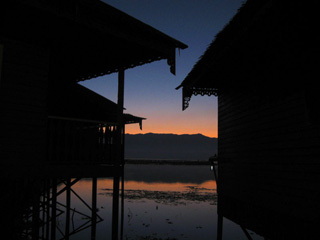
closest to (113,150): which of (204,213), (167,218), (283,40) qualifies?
(283,40)

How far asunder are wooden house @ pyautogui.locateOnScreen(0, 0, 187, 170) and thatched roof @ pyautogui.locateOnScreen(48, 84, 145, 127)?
4.15 metres

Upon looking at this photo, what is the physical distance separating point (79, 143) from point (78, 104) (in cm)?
548

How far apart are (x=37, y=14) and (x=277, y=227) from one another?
8.32 metres

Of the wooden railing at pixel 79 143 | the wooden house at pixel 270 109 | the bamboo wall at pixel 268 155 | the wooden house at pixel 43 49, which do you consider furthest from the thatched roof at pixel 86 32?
the bamboo wall at pixel 268 155

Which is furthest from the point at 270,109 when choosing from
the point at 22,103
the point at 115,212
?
the point at 22,103

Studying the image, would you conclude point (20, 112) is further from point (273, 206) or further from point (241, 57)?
point (273, 206)

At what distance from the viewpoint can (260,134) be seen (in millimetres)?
10266

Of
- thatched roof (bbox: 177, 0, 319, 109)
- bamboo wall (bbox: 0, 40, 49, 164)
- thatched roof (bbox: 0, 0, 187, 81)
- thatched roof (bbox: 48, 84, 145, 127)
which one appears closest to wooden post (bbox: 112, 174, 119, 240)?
bamboo wall (bbox: 0, 40, 49, 164)

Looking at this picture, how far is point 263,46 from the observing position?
24.1ft

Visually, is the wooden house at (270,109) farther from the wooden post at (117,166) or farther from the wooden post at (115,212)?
the wooden post at (115,212)

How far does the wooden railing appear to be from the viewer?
9141 mm

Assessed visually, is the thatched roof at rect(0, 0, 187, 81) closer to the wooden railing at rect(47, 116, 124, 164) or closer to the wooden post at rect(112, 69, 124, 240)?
the wooden post at rect(112, 69, 124, 240)

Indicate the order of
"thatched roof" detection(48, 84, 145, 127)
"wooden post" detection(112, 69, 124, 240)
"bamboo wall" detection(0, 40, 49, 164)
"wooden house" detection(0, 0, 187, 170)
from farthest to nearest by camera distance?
"thatched roof" detection(48, 84, 145, 127) < "wooden post" detection(112, 69, 124, 240) < "bamboo wall" detection(0, 40, 49, 164) < "wooden house" detection(0, 0, 187, 170)

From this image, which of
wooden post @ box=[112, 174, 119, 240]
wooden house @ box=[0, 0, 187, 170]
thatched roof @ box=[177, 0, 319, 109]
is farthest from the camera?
wooden post @ box=[112, 174, 119, 240]
